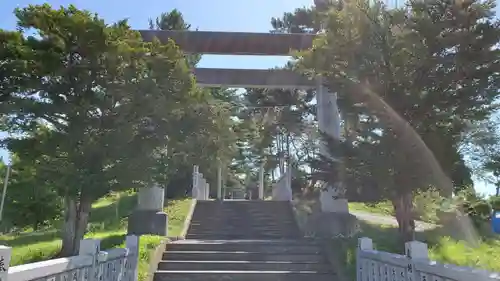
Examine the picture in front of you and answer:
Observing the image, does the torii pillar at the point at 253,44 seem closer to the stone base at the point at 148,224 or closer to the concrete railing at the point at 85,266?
the stone base at the point at 148,224

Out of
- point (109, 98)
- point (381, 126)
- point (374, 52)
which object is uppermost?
point (374, 52)

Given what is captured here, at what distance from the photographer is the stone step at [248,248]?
7359 mm

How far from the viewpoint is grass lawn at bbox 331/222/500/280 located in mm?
6059

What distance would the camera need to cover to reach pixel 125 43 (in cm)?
645

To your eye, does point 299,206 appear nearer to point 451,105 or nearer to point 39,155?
point 451,105

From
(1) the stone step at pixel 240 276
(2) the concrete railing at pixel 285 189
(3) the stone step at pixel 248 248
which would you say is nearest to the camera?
(1) the stone step at pixel 240 276

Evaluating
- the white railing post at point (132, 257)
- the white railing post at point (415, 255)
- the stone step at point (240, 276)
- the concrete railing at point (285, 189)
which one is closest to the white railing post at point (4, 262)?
the white railing post at point (132, 257)

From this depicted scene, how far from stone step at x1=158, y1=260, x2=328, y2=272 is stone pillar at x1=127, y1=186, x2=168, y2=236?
2.24 meters

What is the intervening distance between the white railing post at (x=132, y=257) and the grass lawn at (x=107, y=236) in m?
0.15

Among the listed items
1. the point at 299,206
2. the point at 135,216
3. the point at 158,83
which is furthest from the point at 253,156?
the point at 158,83

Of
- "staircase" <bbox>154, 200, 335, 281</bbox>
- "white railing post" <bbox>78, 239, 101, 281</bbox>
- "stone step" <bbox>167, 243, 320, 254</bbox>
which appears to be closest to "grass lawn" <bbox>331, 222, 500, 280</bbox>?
"staircase" <bbox>154, 200, 335, 281</bbox>

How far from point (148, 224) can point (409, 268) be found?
616 cm

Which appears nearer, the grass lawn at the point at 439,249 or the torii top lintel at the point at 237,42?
the grass lawn at the point at 439,249

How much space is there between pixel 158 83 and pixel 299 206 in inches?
268
